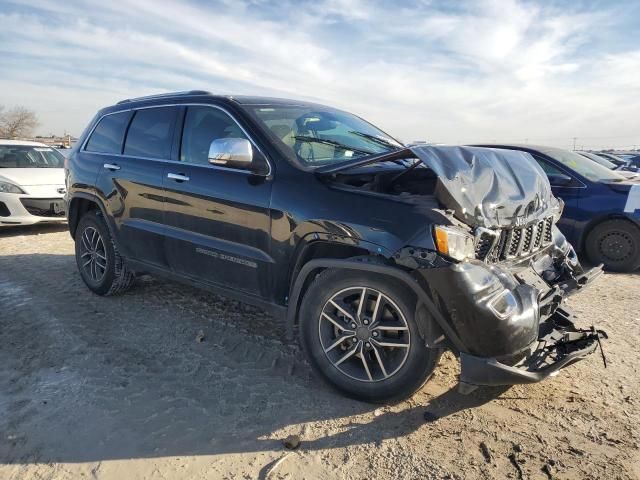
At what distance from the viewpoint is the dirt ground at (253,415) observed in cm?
257

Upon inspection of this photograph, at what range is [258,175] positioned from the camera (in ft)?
11.5

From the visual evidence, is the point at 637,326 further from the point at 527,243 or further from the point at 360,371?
the point at 360,371

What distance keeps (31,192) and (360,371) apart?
753cm

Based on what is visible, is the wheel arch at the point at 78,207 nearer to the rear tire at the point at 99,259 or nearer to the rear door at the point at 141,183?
the rear tire at the point at 99,259

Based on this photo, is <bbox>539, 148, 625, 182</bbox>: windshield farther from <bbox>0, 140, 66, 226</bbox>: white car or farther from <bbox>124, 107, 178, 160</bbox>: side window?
<bbox>0, 140, 66, 226</bbox>: white car

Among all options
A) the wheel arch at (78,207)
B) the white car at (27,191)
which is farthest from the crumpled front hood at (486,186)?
the white car at (27,191)

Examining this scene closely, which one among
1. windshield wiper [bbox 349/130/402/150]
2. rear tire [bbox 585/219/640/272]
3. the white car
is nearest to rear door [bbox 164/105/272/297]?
windshield wiper [bbox 349/130/402/150]

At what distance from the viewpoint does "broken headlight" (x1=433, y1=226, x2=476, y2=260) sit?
8.78 ft

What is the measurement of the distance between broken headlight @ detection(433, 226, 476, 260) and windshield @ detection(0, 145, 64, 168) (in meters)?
9.13

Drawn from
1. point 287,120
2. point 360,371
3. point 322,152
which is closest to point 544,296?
point 360,371

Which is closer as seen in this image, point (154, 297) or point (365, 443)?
point (365, 443)

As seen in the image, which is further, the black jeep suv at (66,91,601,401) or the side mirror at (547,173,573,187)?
the side mirror at (547,173,573,187)

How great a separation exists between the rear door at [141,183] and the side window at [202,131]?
0.20m

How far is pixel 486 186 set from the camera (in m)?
3.12
